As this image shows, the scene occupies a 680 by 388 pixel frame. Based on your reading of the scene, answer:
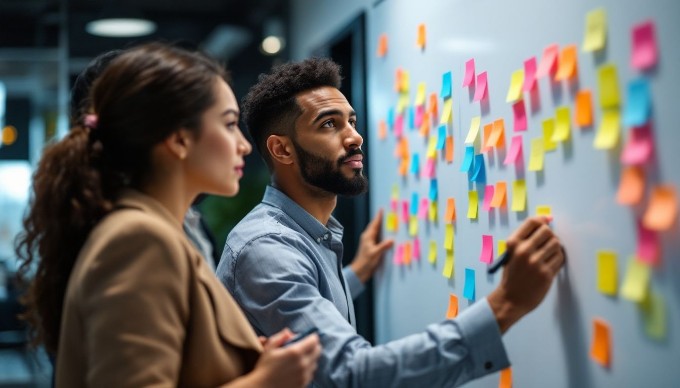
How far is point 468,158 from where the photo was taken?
6.49 ft

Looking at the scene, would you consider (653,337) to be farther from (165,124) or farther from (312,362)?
(165,124)

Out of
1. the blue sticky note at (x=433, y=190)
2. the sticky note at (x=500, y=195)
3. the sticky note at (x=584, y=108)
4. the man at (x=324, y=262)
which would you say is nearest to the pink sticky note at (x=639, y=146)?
the sticky note at (x=584, y=108)

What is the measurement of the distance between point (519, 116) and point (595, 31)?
0.32m

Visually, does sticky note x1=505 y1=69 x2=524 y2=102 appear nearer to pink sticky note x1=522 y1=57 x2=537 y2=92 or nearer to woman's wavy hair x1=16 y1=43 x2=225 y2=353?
pink sticky note x1=522 y1=57 x2=537 y2=92

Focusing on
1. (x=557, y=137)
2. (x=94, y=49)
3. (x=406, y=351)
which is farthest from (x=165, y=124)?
(x=94, y=49)

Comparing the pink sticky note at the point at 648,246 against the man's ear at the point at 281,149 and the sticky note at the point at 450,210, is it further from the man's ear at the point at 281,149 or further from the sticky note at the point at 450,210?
the man's ear at the point at 281,149

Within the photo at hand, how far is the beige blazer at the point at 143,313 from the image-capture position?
1168 mm

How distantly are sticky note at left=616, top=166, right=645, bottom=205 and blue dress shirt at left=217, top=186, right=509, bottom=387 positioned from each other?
1.01 ft

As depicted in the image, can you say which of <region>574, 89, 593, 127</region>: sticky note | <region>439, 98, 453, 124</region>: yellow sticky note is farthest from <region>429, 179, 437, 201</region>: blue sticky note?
<region>574, 89, 593, 127</region>: sticky note

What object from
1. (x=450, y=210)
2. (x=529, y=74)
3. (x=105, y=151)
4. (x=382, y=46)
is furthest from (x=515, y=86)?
(x=382, y=46)

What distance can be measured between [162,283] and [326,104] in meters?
0.94

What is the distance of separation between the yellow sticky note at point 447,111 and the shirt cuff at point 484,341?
0.78 meters

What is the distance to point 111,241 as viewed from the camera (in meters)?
1.21

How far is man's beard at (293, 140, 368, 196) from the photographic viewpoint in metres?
2.00
